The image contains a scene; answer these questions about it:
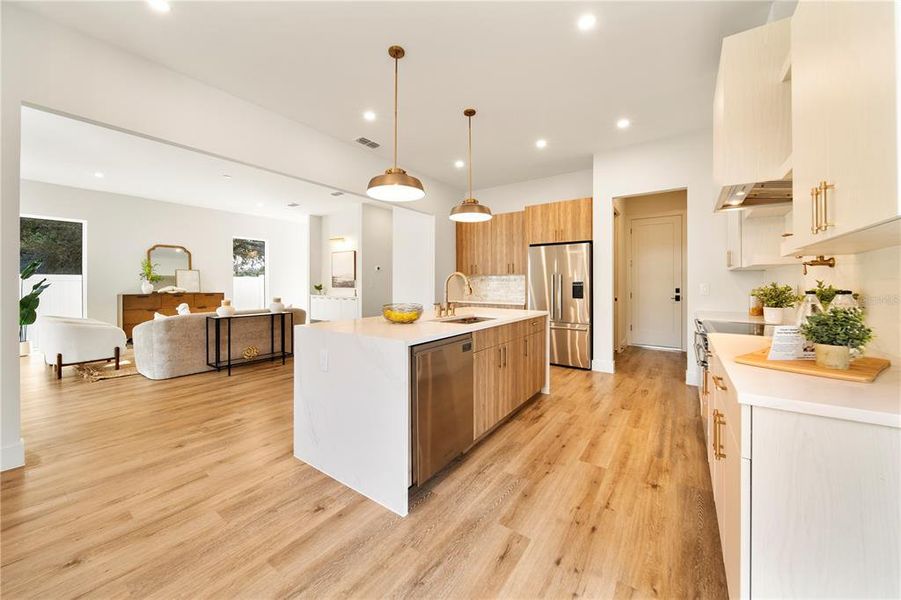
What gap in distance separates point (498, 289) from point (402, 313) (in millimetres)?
4113

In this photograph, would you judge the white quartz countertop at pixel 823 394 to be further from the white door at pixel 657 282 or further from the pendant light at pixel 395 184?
the white door at pixel 657 282

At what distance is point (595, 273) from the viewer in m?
4.82

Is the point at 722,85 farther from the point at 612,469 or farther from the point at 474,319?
the point at 612,469

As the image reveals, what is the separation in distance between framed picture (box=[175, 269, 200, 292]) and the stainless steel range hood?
373 inches

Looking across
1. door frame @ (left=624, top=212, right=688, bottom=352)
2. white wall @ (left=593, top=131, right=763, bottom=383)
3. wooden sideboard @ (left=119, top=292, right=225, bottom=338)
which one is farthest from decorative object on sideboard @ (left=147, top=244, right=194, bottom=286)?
door frame @ (left=624, top=212, right=688, bottom=352)

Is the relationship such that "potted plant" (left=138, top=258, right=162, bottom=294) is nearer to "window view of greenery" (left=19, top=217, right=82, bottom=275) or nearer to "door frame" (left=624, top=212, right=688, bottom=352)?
"window view of greenery" (left=19, top=217, right=82, bottom=275)

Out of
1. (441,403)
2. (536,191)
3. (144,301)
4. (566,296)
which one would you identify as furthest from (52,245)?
(566,296)

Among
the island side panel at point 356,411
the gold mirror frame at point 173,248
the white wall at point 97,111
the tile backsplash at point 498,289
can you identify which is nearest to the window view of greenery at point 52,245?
the gold mirror frame at point 173,248

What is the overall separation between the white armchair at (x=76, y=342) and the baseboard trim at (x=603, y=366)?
21.9 feet

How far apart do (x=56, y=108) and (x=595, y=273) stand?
542 cm

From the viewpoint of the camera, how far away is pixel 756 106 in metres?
1.93

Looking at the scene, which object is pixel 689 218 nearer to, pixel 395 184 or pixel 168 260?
pixel 395 184

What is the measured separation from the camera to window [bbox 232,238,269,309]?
28.9 feet

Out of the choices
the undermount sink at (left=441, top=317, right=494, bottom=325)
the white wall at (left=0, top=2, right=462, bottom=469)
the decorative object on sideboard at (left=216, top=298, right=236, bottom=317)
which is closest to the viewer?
the white wall at (left=0, top=2, right=462, bottom=469)
